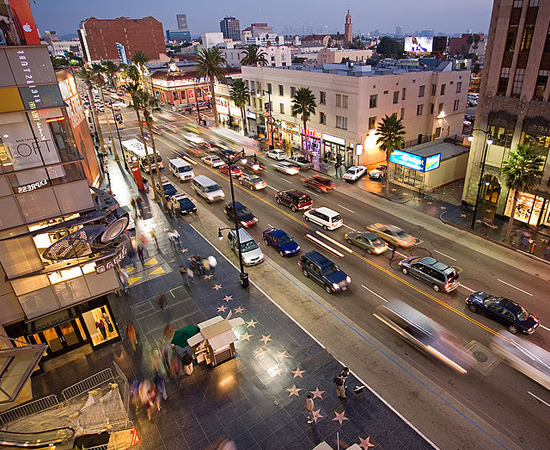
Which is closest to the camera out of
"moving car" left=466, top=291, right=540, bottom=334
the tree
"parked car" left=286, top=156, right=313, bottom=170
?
"moving car" left=466, top=291, right=540, bottom=334

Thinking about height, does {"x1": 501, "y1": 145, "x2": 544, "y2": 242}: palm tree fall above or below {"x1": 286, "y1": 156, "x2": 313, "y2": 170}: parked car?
above

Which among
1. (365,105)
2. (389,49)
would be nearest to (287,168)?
(365,105)

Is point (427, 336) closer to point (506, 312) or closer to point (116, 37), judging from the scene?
Answer: point (506, 312)

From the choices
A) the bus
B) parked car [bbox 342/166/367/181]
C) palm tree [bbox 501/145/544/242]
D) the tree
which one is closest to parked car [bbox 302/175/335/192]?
parked car [bbox 342/166/367/181]

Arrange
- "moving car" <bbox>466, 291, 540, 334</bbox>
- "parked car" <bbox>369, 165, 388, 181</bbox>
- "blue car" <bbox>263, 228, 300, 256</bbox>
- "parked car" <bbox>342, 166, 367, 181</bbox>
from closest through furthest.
Answer: 1. "moving car" <bbox>466, 291, 540, 334</bbox>
2. "blue car" <bbox>263, 228, 300, 256</bbox>
3. "parked car" <bbox>342, 166, 367, 181</bbox>
4. "parked car" <bbox>369, 165, 388, 181</bbox>

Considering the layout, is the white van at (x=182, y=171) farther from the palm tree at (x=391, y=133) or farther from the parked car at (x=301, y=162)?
the palm tree at (x=391, y=133)

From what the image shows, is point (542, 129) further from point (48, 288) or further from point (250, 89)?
point (250, 89)

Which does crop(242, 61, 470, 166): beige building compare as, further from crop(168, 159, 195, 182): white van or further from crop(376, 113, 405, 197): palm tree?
crop(168, 159, 195, 182): white van
